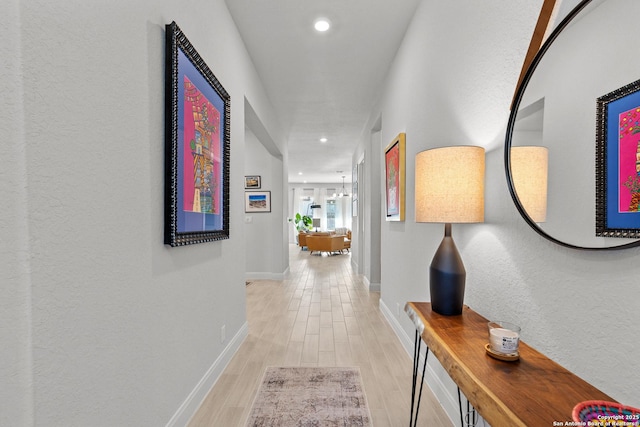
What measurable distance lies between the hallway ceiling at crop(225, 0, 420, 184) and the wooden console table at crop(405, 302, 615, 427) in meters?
2.38

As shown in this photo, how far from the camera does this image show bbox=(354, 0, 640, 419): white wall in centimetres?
85

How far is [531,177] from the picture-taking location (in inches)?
43.6

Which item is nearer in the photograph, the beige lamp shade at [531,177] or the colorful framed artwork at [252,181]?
the beige lamp shade at [531,177]

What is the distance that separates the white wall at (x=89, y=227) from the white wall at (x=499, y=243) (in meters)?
1.52

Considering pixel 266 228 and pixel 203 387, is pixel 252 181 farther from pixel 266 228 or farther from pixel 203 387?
pixel 203 387

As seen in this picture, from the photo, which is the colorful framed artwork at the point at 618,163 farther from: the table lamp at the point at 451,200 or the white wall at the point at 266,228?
the white wall at the point at 266,228

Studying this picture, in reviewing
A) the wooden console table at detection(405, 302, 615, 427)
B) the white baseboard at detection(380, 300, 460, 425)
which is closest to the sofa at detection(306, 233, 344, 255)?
the white baseboard at detection(380, 300, 460, 425)

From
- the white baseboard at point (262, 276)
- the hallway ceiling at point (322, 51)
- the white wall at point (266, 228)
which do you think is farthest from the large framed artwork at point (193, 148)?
the white baseboard at point (262, 276)

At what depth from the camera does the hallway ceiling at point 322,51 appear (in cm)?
239

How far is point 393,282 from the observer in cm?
323

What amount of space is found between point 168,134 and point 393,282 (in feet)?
8.40

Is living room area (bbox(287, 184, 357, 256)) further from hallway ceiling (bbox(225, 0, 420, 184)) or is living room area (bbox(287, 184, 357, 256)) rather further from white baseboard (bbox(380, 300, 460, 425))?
white baseboard (bbox(380, 300, 460, 425))

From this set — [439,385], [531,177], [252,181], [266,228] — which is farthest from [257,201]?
[531,177]

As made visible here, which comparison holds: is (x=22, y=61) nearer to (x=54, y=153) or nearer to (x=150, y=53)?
(x=54, y=153)
